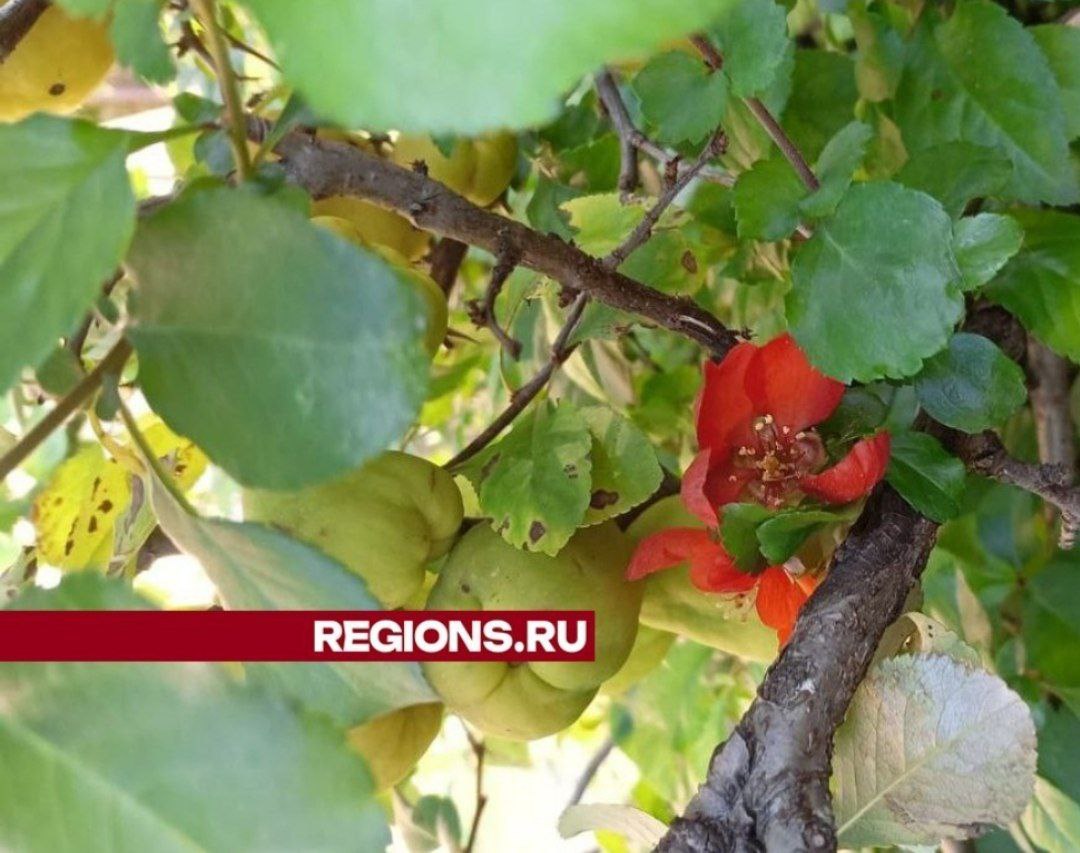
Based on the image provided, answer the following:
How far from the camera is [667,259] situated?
1.59 feet

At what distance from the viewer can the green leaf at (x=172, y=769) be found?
0.20 meters

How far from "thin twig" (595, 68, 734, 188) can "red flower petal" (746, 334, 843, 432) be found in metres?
0.09

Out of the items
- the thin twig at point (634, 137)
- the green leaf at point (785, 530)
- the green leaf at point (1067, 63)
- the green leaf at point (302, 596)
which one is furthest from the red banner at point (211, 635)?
the green leaf at point (1067, 63)

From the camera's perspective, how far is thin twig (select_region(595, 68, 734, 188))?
0.46 m

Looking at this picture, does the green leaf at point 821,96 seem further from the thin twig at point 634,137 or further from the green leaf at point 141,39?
the green leaf at point 141,39

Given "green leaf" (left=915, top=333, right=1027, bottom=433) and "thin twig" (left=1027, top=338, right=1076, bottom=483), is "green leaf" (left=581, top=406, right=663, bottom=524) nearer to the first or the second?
"green leaf" (left=915, top=333, right=1027, bottom=433)

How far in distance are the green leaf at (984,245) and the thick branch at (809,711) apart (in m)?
0.08

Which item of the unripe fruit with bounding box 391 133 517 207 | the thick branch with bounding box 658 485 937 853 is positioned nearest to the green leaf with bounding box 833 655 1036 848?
the thick branch with bounding box 658 485 937 853

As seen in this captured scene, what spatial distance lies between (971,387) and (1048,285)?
0.09 m

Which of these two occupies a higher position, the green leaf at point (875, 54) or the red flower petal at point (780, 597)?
the green leaf at point (875, 54)

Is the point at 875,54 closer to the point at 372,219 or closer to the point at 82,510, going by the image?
the point at 372,219

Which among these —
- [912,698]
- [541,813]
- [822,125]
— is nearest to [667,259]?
[822,125]

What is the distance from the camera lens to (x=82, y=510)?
46 centimetres

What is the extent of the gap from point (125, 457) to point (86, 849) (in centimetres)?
20
